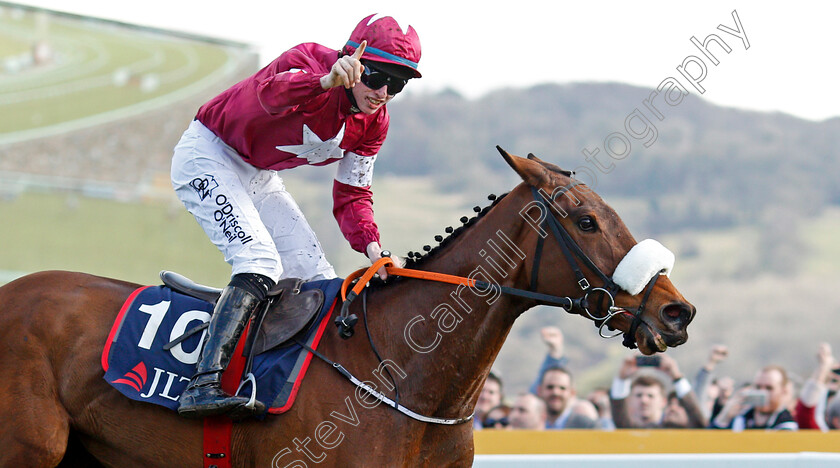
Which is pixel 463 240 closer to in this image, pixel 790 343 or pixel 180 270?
pixel 180 270

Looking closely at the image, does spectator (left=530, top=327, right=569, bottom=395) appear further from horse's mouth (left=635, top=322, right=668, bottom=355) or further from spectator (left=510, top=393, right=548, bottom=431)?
horse's mouth (left=635, top=322, right=668, bottom=355)

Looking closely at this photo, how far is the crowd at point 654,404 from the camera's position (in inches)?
261

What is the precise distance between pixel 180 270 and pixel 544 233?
6624mm

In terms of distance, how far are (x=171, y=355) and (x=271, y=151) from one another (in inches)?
37.2

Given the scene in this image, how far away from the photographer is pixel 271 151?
11.6ft

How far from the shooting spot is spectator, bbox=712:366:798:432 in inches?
261

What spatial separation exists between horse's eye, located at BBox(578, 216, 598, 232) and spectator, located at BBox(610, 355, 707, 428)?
4.00 metres

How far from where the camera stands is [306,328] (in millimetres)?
3295

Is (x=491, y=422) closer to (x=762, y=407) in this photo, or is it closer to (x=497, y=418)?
(x=497, y=418)

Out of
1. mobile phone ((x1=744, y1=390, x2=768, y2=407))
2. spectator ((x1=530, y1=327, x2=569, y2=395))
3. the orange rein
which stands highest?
mobile phone ((x1=744, y1=390, x2=768, y2=407))

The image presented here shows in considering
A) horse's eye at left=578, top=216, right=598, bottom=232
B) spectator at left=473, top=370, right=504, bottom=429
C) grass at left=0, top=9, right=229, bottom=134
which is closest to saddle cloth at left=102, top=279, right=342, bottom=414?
horse's eye at left=578, top=216, right=598, bottom=232

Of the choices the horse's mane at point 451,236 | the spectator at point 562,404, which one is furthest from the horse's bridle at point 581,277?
the spectator at point 562,404

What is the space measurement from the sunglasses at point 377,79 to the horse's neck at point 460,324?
0.68 m

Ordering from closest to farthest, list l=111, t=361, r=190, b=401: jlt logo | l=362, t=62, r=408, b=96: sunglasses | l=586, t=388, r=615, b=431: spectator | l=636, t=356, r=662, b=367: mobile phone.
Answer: l=111, t=361, r=190, b=401: jlt logo < l=362, t=62, r=408, b=96: sunglasses < l=636, t=356, r=662, b=367: mobile phone < l=586, t=388, r=615, b=431: spectator
